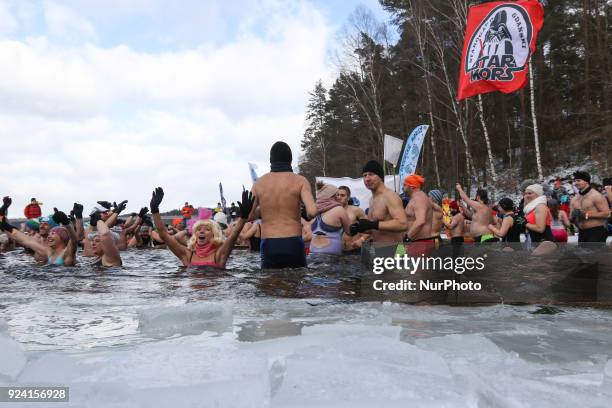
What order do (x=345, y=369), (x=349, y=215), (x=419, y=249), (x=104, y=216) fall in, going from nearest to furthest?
(x=345, y=369) → (x=419, y=249) → (x=349, y=215) → (x=104, y=216)

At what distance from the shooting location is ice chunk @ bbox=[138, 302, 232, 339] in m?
3.60

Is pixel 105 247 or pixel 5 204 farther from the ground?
pixel 5 204

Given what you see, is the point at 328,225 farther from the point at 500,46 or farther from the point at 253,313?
the point at 500,46

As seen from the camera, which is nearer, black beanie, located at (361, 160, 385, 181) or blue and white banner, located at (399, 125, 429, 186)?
black beanie, located at (361, 160, 385, 181)

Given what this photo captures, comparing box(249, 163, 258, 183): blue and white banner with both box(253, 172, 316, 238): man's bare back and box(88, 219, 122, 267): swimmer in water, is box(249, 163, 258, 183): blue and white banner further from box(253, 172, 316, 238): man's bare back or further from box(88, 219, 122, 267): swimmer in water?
box(253, 172, 316, 238): man's bare back

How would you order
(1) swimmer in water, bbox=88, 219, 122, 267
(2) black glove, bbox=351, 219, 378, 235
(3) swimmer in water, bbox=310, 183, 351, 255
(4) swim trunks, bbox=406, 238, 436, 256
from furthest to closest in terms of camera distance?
(3) swimmer in water, bbox=310, 183, 351, 255
(1) swimmer in water, bbox=88, 219, 122, 267
(2) black glove, bbox=351, 219, 378, 235
(4) swim trunks, bbox=406, 238, 436, 256

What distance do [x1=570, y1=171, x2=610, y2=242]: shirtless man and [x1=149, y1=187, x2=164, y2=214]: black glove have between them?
5.79 meters

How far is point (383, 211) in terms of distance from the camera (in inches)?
215

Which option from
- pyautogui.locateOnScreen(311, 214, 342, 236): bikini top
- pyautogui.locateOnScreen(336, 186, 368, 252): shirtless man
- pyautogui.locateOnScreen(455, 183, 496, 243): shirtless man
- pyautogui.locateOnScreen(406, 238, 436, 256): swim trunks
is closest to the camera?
pyautogui.locateOnScreen(406, 238, 436, 256): swim trunks

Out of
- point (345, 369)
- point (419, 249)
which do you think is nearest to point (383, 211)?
point (419, 249)

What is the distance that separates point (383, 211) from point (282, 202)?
112cm

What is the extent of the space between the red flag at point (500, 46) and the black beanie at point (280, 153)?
5.48 meters

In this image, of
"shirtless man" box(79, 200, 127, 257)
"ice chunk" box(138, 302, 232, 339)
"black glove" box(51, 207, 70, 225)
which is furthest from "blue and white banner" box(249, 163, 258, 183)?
"ice chunk" box(138, 302, 232, 339)

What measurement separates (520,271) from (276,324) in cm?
247
